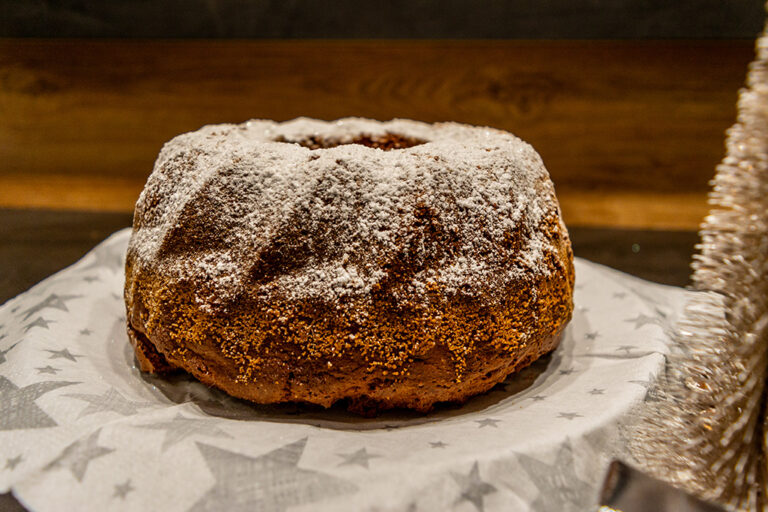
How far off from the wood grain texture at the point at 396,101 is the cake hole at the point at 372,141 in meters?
0.96

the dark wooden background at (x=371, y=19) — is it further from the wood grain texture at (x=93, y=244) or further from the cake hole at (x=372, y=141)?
the cake hole at (x=372, y=141)

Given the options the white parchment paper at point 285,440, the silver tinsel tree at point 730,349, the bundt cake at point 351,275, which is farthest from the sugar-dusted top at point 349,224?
the silver tinsel tree at point 730,349

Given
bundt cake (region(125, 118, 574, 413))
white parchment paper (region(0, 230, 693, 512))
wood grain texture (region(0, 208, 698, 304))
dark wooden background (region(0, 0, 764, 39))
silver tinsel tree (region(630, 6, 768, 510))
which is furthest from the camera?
dark wooden background (region(0, 0, 764, 39))

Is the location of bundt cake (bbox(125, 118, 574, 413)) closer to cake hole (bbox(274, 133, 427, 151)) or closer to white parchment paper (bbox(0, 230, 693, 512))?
white parchment paper (bbox(0, 230, 693, 512))

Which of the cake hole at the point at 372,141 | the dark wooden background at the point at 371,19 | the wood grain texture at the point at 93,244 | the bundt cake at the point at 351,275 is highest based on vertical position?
the dark wooden background at the point at 371,19

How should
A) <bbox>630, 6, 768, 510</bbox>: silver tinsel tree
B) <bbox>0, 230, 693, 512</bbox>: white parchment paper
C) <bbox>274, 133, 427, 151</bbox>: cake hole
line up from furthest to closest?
<bbox>274, 133, 427, 151</bbox>: cake hole
<bbox>0, 230, 693, 512</bbox>: white parchment paper
<bbox>630, 6, 768, 510</bbox>: silver tinsel tree

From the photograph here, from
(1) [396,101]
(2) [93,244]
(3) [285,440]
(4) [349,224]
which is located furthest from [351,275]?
(1) [396,101]

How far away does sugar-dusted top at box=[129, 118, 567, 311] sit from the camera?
88cm

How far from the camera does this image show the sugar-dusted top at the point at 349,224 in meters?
0.88

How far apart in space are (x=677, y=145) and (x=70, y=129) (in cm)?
231

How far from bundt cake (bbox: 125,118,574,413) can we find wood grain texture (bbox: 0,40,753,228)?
50.7 inches

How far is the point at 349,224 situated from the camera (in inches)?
35.2

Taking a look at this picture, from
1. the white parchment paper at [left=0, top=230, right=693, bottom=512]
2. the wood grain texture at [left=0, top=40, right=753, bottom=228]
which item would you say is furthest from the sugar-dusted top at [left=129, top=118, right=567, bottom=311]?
the wood grain texture at [left=0, top=40, right=753, bottom=228]

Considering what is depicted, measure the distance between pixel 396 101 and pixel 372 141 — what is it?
1.08 m
